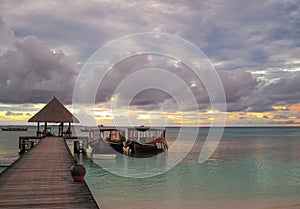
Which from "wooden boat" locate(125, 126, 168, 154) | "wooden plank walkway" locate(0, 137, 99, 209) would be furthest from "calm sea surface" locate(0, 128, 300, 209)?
"wooden boat" locate(125, 126, 168, 154)

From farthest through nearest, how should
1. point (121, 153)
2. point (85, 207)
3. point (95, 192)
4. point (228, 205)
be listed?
point (121, 153) → point (95, 192) → point (228, 205) → point (85, 207)

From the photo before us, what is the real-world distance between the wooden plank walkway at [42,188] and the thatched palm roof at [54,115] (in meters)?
18.5

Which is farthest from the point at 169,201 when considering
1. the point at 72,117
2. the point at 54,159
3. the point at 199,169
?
the point at 72,117

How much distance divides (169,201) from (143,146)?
2186 cm

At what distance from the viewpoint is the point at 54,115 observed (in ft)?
108

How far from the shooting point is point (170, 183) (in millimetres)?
22281

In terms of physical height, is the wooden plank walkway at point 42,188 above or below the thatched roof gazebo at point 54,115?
below

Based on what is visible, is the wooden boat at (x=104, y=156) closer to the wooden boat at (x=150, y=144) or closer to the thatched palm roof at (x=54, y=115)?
the thatched palm roof at (x=54, y=115)

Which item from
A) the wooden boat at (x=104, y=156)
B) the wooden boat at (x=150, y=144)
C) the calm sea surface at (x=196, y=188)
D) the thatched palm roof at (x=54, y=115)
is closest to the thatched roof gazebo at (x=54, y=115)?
the thatched palm roof at (x=54, y=115)

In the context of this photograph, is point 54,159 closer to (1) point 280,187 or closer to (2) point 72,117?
(1) point 280,187

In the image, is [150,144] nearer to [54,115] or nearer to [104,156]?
[104,156]

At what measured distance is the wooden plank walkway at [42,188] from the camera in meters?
8.28

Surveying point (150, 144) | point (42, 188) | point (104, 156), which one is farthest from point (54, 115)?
point (42, 188)

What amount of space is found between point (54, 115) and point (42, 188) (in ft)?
78.6
